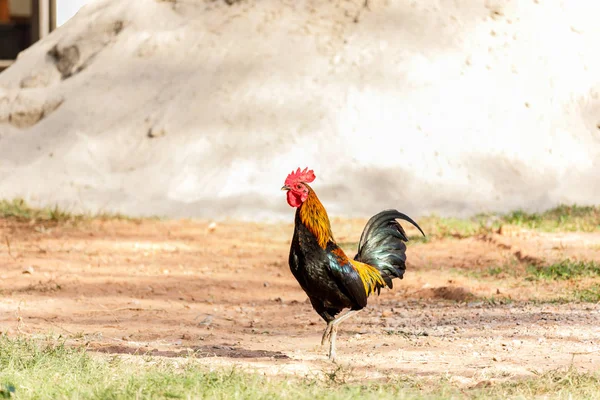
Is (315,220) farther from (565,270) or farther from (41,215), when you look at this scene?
(41,215)

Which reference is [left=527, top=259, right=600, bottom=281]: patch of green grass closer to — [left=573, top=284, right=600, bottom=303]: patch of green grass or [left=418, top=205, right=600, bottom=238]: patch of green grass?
[left=573, top=284, right=600, bottom=303]: patch of green grass

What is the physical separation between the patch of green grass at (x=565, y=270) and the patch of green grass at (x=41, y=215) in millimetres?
5321

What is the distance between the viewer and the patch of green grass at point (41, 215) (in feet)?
36.8

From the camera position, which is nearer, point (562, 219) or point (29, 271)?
point (29, 271)

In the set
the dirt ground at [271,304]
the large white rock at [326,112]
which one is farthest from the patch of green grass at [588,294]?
the large white rock at [326,112]

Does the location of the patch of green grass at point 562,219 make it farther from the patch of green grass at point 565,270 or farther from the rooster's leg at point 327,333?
the rooster's leg at point 327,333

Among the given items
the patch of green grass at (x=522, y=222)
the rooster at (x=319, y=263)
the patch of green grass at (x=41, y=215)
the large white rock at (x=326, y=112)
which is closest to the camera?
the rooster at (x=319, y=263)

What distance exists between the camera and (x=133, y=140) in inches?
561

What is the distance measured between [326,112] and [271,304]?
682cm

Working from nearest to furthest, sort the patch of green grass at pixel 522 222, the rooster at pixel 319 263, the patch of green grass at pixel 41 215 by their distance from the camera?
the rooster at pixel 319 263, the patch of green grass at pixel 522 222, the patch of green grass at pixel 41 215

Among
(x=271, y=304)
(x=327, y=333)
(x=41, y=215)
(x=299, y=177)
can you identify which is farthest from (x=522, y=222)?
(x=299, y=177)

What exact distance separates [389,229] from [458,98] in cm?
892

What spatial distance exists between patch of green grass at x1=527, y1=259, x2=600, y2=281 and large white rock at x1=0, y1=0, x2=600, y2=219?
4472mm

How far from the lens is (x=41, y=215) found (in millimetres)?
11383
